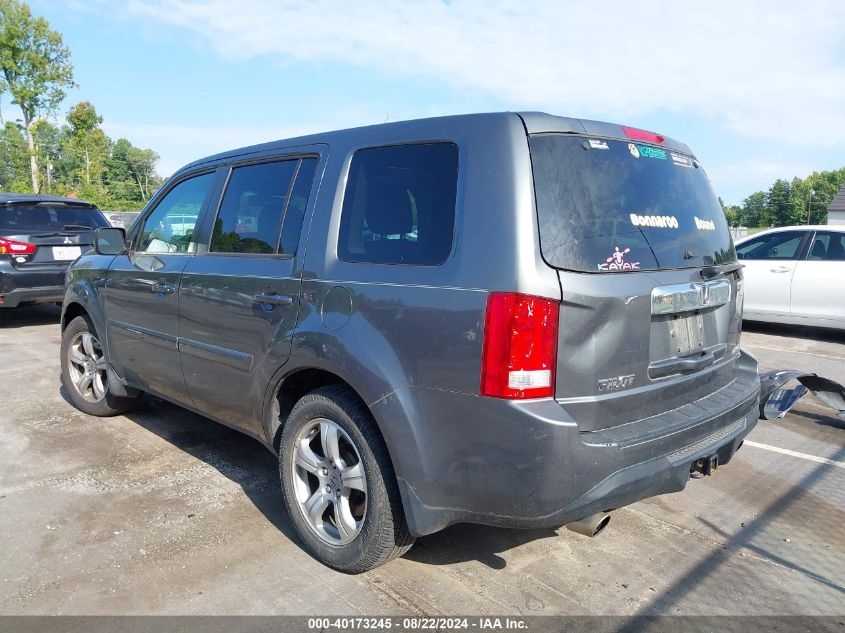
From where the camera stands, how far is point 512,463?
7.72ft

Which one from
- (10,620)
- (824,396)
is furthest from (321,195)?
(824,396)

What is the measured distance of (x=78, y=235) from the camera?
9188 mm

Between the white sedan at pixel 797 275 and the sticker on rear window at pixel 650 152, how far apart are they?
7147 millimetres

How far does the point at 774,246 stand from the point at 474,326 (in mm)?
8575

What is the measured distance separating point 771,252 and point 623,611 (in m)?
8.16

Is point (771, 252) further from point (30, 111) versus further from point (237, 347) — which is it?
point (30, 111)

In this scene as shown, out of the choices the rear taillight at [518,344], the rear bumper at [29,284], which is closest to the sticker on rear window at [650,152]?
the rear taillight at [518,344]

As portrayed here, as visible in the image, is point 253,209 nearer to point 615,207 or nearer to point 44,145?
point 615,207

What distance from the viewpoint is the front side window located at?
405 cm

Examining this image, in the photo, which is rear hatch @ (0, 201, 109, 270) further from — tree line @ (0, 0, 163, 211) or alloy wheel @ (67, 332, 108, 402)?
tree line @ (0, 0, 163, 211)

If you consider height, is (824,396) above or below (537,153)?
below

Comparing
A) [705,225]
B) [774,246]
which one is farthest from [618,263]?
[774,246]

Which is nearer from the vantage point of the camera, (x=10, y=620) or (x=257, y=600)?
(x=10, y=620)

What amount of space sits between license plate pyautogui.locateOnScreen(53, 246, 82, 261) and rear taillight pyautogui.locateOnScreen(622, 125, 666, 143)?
8.15 m
